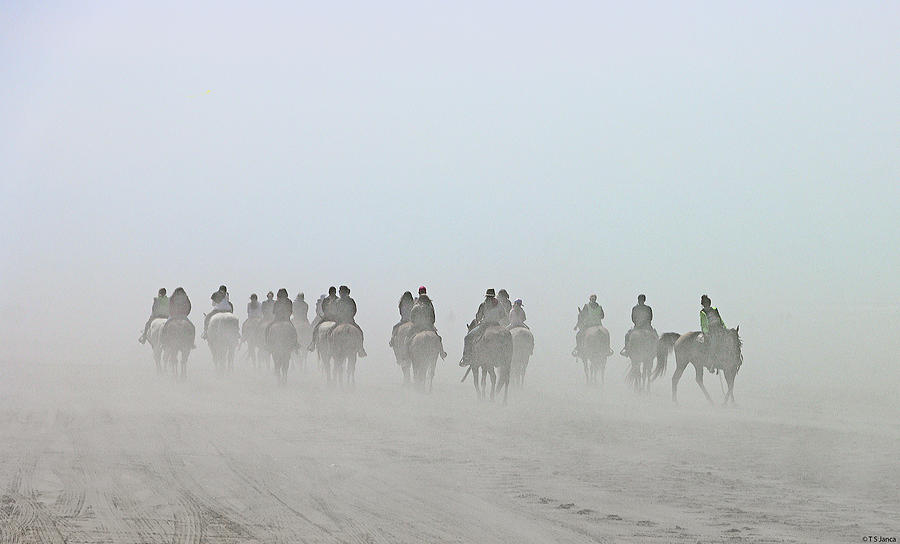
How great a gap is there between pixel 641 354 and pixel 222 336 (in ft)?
37.0

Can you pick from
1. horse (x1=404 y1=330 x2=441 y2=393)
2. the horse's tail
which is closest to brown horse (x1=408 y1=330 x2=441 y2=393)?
horse (x1=404 y1=330 x2=441 y2=393)

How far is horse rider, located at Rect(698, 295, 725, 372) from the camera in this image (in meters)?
24.7

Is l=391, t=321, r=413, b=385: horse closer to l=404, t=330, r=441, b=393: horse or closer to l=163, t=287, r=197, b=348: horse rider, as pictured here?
l=404, t=330, r=441, b=393: horse

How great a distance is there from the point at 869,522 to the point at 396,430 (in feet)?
29.1

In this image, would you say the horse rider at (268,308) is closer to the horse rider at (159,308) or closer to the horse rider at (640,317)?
the horse rider at (159,308)

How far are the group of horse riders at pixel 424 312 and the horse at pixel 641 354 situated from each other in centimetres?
23

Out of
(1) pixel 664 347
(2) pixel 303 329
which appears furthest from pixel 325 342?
(1) pixel 664 347

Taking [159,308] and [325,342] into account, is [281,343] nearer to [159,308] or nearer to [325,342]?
[325,342]

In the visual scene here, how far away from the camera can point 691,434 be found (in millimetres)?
17953

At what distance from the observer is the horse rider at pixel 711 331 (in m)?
24.7

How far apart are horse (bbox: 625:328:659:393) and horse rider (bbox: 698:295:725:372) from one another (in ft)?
14.0

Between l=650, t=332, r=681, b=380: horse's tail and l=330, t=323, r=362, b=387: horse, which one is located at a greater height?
l=650, t=332, r=681, b=380: horse's tail

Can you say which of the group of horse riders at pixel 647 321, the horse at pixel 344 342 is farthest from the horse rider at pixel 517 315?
the horse at pixel 344 342

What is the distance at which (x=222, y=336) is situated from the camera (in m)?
32.8
